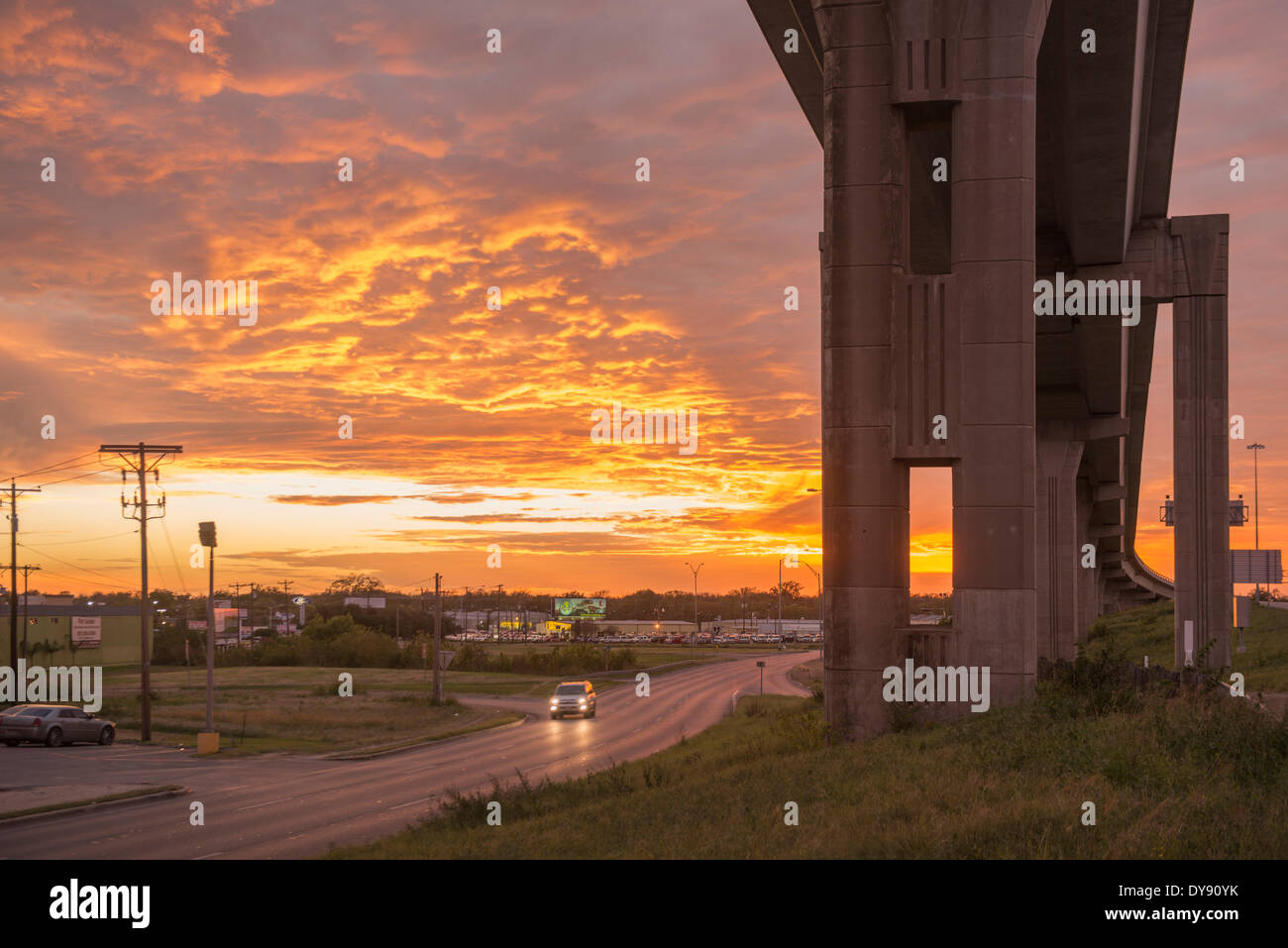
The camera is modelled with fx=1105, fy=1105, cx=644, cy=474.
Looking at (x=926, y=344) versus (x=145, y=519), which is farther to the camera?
(x=145, y=519)

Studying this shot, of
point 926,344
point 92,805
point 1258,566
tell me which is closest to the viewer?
point 926,344

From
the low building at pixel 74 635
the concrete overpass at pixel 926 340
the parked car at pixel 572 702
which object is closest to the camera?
the concrete overpass at pixel 926 340

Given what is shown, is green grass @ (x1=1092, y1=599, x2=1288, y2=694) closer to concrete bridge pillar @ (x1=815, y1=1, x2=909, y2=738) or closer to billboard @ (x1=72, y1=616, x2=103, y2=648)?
concrete bridge pillar @ (x1=815, y1=1, x2=909, y2=738)

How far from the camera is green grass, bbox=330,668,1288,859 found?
33.3 ft

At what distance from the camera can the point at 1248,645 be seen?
54.3 meters

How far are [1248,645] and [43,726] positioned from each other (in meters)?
54.8

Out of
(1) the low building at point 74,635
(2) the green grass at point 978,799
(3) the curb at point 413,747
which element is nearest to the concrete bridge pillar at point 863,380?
(2) the green grass at point 978,799

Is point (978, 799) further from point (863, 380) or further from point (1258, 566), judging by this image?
point (1258, 566)

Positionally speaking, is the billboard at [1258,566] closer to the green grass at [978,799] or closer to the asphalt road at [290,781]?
the asphalt road at [290,781]

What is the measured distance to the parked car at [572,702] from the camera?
5853 centimetres

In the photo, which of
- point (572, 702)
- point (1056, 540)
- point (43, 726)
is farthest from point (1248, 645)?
point (43, 726)

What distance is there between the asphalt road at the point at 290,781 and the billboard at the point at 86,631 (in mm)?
68198

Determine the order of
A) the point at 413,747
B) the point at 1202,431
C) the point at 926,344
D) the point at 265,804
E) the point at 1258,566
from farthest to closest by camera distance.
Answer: the point at 1258,566
the point at 413,747
the point at 1202,431
the point at 265,804
the point at 926,344

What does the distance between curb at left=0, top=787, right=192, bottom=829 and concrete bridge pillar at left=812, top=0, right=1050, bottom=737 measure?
1833cm
